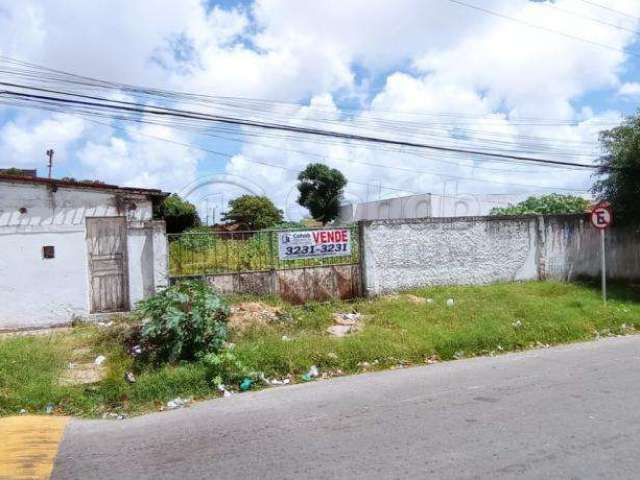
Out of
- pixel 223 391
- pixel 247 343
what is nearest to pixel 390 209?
pixel 247 343

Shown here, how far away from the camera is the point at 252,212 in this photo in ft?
101

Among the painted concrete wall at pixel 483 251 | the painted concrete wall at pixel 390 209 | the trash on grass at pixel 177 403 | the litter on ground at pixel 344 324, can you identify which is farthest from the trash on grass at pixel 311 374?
the painted concrete wall at pixel 390 209

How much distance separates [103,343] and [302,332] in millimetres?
3124

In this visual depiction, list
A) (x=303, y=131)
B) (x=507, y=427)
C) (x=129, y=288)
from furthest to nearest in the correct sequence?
(x=303, y=131) → (x=129, y=288) → (x=507, y=427)

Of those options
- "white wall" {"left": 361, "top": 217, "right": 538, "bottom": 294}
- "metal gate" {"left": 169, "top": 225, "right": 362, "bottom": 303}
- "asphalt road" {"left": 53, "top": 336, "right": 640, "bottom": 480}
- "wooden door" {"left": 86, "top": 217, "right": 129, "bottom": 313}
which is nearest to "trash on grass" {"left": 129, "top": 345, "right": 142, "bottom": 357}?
"asphalt road" {"left": 53, "top": 336, "right": 640, "bottom": 480}

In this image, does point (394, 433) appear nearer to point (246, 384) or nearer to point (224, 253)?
point (246, 384)

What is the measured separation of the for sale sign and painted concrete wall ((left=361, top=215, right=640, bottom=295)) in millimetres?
448

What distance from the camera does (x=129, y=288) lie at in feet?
34.0

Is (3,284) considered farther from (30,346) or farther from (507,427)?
(507,427)

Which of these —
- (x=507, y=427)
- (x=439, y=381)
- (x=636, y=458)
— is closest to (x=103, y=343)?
(x=439, y=381)

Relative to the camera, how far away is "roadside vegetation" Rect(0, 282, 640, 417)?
6922 mm

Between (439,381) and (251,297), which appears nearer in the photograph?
(439,381)

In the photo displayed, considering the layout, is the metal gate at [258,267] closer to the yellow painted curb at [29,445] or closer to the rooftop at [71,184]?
the rooftop at [71,184]

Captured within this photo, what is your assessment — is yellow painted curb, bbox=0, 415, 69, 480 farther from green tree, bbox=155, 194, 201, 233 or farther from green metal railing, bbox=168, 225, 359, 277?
green tree, bbox=155, 194, 201, 233
